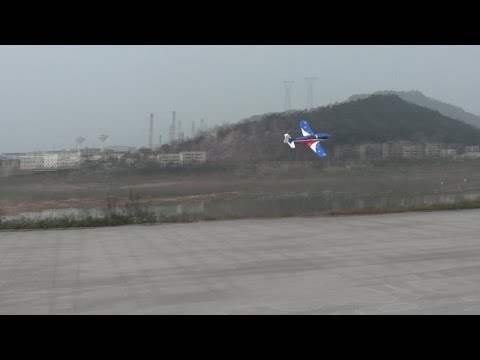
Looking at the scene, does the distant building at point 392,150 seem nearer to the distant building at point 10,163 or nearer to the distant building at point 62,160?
the distant building at point 62,160

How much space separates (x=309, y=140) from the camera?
19.9m

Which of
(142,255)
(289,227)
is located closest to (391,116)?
(289,227)

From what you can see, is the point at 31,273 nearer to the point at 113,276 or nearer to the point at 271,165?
the point at 113,276

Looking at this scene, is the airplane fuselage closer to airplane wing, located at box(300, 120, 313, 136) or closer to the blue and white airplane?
the blue and white airplane

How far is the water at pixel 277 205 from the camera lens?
55.1 feet

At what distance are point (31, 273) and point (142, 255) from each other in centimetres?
226

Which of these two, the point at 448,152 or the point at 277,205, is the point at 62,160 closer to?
the point at 277,205

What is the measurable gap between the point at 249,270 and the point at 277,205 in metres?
10.3

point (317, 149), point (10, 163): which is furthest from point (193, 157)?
point (10, 163)

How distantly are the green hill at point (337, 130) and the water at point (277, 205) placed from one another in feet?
6.96

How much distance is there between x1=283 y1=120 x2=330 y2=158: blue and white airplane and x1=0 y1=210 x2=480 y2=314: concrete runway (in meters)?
6.13

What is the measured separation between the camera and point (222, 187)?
18984 mm

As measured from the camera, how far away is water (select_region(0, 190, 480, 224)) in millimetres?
16781
